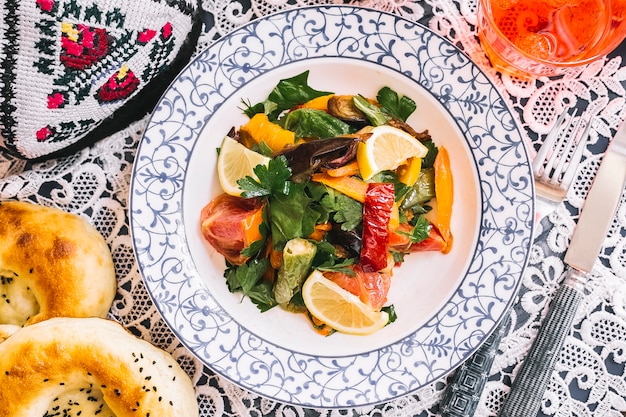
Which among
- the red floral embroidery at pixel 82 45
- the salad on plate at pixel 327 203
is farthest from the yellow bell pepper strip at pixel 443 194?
the red floral embroidery at pixel 82 45

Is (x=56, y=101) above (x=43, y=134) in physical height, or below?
above

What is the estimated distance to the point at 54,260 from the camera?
2240 millimetres

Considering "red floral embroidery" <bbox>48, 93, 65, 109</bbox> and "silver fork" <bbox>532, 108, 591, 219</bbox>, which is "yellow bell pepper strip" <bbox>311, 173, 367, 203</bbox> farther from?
"red floral embroidery" <bbox>48, 93, 65, 109</bbox>

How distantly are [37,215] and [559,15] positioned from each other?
2.26 meters

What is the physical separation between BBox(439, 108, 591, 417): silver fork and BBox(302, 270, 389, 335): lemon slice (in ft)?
1.55

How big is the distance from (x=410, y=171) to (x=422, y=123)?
0.23 m

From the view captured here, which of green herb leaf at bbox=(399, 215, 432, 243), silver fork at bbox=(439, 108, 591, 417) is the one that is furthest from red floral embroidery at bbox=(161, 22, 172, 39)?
silver fork at bbox=(439, 108, 591, 417)

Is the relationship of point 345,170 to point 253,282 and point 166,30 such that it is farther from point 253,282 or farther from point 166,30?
point 166,30

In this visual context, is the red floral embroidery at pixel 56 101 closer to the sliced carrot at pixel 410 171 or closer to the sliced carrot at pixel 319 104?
the sliced carrot at pixel 319 104

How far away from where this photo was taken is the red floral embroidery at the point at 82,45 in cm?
192

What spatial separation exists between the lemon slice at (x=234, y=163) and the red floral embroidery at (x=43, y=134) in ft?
2.04

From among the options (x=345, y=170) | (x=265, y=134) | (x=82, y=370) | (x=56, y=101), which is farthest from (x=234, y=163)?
(x=82, y=370)

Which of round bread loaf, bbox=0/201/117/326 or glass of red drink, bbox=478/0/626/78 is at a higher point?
glass of red drink, bbox=478/0/626/78

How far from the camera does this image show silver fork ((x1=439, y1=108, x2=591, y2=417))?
2.33 meters
